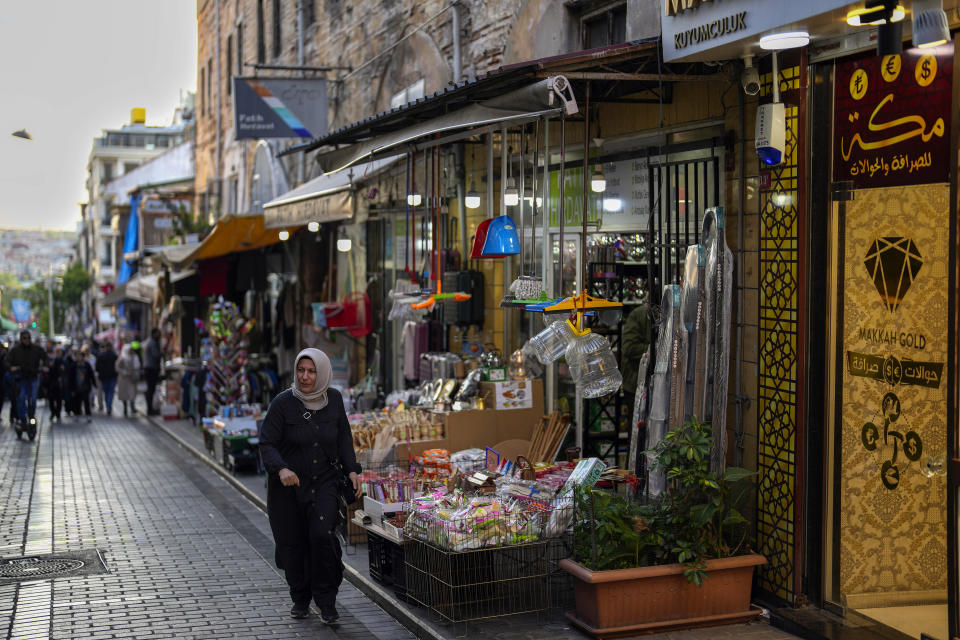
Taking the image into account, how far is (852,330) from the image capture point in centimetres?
705

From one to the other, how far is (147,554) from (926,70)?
7296 mm

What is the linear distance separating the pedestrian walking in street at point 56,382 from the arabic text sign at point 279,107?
25.1 ft

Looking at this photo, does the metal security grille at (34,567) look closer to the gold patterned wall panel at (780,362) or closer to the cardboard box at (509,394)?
the cardboard box at (509,394)

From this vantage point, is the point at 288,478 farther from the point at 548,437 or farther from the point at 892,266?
the point at 892,266

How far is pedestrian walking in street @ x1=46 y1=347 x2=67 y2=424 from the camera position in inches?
892

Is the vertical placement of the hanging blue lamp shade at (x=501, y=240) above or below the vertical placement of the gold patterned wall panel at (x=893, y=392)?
above

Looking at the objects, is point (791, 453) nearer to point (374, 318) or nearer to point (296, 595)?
point (296, 595)

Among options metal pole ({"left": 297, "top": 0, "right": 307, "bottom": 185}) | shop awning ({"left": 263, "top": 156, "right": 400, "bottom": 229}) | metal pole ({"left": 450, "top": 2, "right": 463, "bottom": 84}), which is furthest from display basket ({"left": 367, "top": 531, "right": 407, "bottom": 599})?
metal pole ({"left": 297, "top": 0, "right": 307, "bottom": 185})

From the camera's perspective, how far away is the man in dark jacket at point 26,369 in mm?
19188

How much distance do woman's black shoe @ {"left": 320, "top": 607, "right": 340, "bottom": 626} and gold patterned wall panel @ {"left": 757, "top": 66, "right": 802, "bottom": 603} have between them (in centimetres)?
289

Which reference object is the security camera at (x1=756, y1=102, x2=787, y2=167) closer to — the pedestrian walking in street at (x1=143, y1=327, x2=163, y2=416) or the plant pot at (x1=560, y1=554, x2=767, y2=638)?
the plant pot at (x1=560, y1=554, x2=767, y2=638)

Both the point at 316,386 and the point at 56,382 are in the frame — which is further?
the point at 56,382

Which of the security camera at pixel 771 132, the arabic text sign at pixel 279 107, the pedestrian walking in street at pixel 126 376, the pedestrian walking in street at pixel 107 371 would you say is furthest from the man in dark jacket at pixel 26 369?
the security camera at pixel 771 132

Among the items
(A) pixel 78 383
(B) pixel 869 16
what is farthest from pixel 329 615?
(A) pixel 78 383
